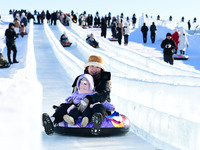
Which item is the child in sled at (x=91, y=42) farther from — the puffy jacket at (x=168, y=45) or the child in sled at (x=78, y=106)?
the child in sled at (x=78, y=106)

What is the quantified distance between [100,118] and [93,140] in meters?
0.32

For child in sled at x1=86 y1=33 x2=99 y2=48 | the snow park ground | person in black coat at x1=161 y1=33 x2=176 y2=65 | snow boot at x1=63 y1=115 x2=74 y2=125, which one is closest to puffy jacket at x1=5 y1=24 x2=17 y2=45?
the snow park ground

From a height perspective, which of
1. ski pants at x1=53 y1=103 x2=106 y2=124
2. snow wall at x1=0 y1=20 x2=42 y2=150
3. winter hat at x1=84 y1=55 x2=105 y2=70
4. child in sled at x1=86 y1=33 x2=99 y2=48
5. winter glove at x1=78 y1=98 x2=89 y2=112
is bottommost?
child in sled at x1=86 y1=33 x2=99 y2=48

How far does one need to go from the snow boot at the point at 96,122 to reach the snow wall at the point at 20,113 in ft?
10.5

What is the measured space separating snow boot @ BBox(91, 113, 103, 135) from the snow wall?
10.5 feet

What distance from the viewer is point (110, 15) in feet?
148

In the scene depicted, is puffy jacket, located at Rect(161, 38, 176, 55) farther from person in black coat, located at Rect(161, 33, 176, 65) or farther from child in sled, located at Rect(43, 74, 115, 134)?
child in sled, located at Rect(43, 74, 115, 134)

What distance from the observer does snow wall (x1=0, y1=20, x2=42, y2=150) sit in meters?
1.67

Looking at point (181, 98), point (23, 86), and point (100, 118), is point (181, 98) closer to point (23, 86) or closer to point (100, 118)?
point (100, 118)

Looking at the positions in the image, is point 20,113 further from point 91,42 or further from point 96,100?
point 91,42

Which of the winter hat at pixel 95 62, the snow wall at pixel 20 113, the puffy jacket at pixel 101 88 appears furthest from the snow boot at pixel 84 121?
the snow wall at pixel 20 113

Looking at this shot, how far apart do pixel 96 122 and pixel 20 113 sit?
3504 millimetres

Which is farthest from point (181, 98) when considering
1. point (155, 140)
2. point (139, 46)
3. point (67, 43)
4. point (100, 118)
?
point (139, 46)

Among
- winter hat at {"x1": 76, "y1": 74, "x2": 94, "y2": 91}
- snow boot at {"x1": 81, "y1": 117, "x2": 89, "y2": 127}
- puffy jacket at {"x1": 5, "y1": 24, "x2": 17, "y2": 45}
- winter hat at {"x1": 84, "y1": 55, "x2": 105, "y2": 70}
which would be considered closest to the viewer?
snow boot at {"x1": 81, "y1": 117, "x2": 89, "y2": 127}
